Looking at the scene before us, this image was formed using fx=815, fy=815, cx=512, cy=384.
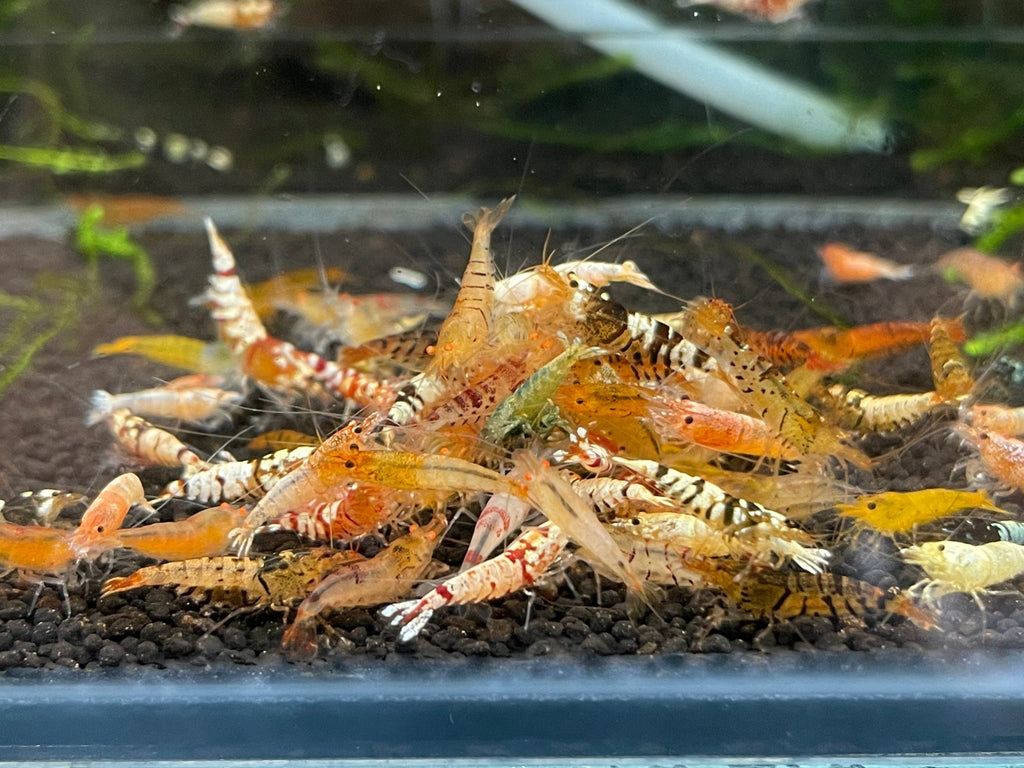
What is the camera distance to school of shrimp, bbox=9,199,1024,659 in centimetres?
212

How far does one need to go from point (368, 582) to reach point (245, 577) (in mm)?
344

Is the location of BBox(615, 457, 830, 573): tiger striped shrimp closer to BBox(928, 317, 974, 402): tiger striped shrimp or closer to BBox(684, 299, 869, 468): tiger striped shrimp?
BBox(684, 299, 869, 468): tiger striped shrimp

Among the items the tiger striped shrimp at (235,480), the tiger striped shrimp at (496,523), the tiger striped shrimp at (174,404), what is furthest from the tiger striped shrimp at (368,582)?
the tiger striped shrimp at (174,404)

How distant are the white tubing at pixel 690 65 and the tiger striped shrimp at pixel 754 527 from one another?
3546 mm

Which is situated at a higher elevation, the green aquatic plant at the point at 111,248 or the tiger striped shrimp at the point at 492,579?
the green aquatic plant at the point at 111,248

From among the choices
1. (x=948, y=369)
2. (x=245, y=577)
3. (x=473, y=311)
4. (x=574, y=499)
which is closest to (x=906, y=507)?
(x=948, y=369)

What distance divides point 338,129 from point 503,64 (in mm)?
1172

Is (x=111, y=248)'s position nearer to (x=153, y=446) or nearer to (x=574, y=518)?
(x=153, y=446)

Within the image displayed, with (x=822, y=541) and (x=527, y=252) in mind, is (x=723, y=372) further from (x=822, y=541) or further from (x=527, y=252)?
(x=527, y=252)

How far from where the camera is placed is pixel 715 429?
8.09 ft

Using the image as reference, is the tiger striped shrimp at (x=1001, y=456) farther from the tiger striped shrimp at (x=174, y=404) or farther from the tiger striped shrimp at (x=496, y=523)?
the tiger striped shrimp at (x=174, y=404)

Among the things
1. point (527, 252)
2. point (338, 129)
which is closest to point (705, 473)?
point (527, 252)

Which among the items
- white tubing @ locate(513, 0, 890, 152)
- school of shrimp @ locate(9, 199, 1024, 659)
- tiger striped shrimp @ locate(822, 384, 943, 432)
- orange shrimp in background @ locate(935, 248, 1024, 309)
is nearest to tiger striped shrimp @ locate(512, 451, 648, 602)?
school of shrimp @ locate(9, 199, 1024, 659)

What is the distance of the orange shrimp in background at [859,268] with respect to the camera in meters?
4.36
